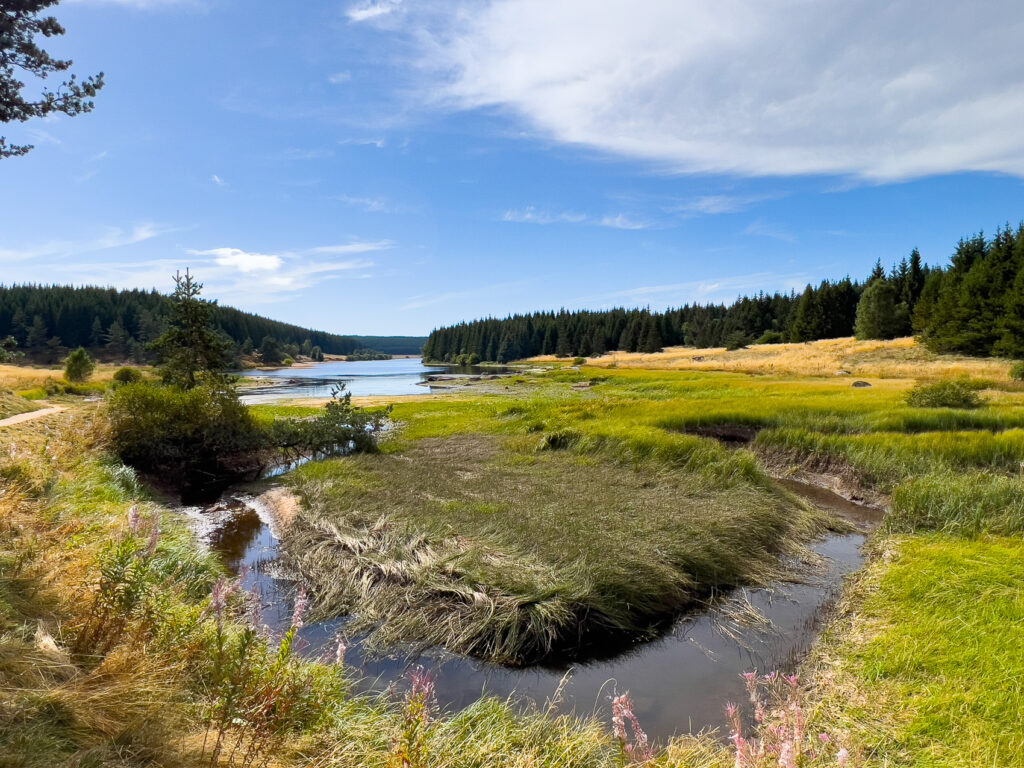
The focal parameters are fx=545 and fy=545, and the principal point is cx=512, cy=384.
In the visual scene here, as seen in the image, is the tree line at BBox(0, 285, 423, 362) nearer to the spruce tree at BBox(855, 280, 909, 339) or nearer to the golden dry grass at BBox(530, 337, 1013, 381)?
the golden dry grass at BBox(530, 337, 1013, 381)

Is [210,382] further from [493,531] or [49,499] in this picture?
[493,531]

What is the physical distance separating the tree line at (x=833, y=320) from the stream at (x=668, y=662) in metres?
45.4

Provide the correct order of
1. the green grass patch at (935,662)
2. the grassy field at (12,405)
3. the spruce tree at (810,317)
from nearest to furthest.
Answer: the green grass patch at (935,662) < the grassy field at (12,405) < the spruce tree at (810,317)

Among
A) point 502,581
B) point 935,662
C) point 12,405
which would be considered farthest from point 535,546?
point 12,405

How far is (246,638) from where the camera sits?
358cm

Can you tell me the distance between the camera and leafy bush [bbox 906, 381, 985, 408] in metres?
20.0

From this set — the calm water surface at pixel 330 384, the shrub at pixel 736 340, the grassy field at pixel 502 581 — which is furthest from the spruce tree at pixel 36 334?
the shrub at pixel 736 340

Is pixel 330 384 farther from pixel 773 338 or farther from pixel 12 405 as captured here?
pixel 773 338

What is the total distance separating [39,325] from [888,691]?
121 meters

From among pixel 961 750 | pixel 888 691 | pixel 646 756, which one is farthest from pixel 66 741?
pixel 888 691

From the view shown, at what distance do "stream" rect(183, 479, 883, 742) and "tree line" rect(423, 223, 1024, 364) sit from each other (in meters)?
45.4

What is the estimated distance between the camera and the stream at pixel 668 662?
607 centimetres

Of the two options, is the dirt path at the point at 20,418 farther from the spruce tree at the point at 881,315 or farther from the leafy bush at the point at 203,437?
the spruce tree at the point at 881,315

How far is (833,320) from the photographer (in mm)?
79250
